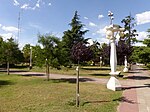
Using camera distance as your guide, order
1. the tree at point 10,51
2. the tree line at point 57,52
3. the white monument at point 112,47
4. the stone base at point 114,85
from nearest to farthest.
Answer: the stone base at point 114,85
the white monument at point 112,47
the tree line at point 57,52
the tree at point 10,51

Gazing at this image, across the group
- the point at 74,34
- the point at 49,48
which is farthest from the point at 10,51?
the point at 74,34

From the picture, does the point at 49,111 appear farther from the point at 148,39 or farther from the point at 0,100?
the point at 148,39

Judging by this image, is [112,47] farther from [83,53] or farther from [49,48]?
[83,53]

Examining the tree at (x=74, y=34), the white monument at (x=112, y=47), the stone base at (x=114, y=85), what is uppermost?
the tree at (x=74, y=34)

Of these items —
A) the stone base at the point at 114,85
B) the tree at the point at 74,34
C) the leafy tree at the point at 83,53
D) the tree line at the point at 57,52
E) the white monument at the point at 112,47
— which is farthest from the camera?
the tree at the point at 74,34

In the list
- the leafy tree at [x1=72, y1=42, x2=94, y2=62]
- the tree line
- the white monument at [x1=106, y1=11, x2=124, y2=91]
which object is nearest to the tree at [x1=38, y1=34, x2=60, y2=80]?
the tree line

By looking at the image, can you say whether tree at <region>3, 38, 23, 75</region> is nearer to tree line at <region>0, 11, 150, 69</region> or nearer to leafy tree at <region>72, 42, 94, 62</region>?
tree line at <region>0, 11, 150, 69</region>

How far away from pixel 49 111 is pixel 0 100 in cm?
330

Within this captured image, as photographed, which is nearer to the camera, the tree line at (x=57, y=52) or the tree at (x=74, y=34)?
the tree line at (x=57, y=52)

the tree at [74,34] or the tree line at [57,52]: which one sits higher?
the tree at [74,34]

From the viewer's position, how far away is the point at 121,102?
10.1m

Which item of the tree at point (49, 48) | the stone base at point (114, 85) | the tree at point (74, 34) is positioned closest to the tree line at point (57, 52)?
the tree at point (49, 48)

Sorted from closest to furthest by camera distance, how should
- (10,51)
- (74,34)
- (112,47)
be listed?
(112,47)
(10,51)
(74,34)

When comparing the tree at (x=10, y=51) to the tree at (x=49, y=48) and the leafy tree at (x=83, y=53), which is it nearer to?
the tree at (x=49, y=48)
